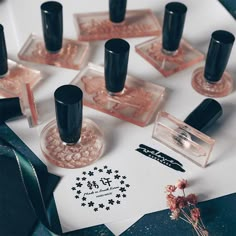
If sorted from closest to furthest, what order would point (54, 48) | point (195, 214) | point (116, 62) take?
point (195, 214), point (116, 62), point (54, 48)

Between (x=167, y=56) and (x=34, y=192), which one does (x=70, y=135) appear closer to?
(x=34, y=192)

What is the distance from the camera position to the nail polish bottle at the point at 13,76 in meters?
0.79

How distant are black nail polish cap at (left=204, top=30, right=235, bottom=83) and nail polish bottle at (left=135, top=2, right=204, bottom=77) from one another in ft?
0.24

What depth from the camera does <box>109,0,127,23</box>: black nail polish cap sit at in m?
0.92

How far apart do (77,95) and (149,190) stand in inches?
7.0

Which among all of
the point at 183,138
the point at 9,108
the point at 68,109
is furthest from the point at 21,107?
the point at 183,138

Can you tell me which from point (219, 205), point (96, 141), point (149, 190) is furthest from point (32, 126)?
point (219, 205)

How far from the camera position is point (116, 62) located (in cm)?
75

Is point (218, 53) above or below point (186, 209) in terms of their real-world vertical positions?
above

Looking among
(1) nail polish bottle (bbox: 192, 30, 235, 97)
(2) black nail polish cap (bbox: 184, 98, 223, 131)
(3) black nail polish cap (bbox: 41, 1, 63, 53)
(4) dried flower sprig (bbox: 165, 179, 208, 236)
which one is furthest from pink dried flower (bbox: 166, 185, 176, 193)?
(3) black nail polish cap (bbox: 41, 1, 63, 53)

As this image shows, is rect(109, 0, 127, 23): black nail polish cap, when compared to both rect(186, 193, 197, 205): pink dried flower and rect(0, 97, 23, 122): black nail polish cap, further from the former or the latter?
rect(186, 193, 197, 205): pink dried flower

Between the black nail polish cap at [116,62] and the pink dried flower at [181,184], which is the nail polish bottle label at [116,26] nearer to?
the black nail polish cap at [116,62]

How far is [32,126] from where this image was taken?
2.47 feet

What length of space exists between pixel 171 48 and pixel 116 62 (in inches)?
7.1
